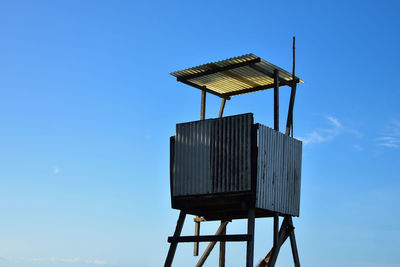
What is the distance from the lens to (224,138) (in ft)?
75.4

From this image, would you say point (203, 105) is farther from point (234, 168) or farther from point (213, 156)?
point (234, 168)

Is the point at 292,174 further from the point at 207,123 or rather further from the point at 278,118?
the point at 207,123

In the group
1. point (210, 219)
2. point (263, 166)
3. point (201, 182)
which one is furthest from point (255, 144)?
point (210, 219)

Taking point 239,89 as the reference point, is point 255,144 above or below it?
below

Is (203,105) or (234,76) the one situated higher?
(234,76)

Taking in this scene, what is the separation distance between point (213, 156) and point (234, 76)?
3.67m

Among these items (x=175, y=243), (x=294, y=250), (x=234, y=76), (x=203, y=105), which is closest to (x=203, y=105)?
(x=203, y=105)

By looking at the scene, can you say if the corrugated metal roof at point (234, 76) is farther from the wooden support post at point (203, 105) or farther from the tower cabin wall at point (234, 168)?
the tower cabin wall at point (234, 168)

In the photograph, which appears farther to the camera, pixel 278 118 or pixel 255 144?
pixel 278 118

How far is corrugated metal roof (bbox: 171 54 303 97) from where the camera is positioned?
78.4ft

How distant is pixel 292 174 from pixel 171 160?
4189 mm

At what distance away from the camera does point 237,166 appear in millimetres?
22516

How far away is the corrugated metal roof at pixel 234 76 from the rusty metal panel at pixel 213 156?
2110 millimetres

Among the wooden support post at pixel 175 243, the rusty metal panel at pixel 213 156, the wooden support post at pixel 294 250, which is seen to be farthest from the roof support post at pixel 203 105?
the wooden support post at pixel 294 250
